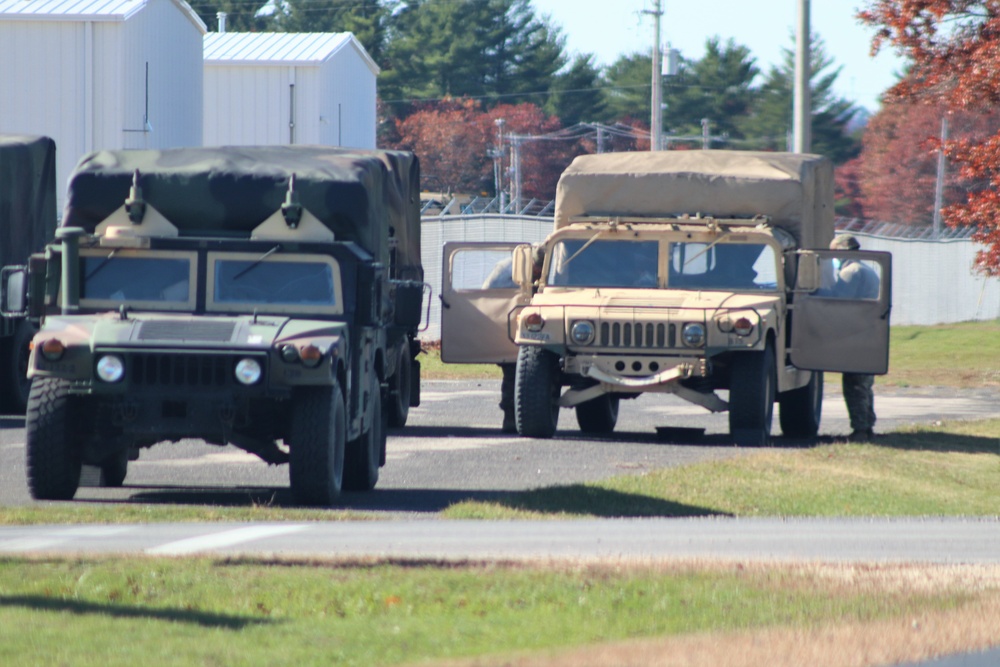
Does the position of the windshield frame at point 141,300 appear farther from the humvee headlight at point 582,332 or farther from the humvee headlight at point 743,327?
the humvee headlight at point 743,327

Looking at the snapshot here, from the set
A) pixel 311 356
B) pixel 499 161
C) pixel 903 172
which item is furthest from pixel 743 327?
pixel 903 172

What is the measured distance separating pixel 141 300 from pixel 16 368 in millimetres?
7330

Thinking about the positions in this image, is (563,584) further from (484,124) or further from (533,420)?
(484,124)

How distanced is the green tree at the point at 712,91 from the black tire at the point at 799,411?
2810 inches

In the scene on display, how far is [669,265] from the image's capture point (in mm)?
16016

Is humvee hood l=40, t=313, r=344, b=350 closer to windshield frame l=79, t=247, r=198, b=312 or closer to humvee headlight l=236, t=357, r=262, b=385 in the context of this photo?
humvee headlight l=236, t=357, r=262, b=385

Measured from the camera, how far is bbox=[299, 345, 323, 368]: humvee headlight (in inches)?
415

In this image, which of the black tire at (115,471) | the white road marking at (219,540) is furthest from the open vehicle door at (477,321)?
the white road marking at (219,540)

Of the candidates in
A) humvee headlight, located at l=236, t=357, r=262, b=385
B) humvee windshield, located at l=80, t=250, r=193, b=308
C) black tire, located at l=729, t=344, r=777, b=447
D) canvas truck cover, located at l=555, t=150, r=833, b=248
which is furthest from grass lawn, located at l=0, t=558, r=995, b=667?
canvas truck cover, located at l=555, t=150, r=833, b=248

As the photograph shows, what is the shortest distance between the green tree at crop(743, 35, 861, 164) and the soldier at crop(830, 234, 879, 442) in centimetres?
7085

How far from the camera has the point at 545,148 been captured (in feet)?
284

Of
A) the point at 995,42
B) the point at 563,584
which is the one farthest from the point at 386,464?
the point at 995,42

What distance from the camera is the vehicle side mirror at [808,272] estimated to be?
15578 millimetres

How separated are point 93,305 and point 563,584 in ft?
16.4
